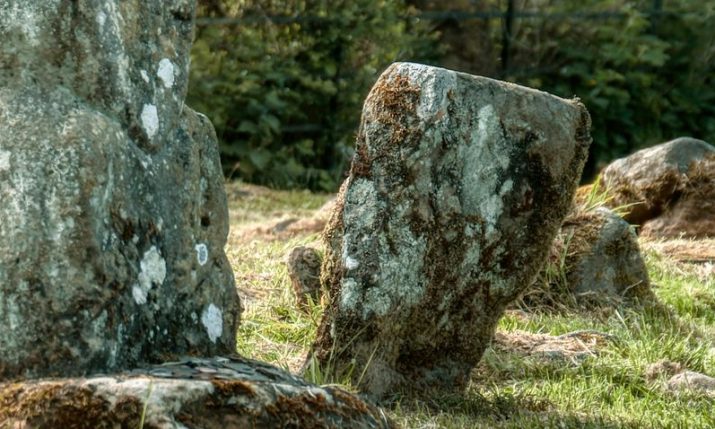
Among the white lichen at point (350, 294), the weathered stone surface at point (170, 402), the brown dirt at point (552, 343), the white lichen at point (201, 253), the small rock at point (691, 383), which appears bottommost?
the brown dirt at point (552, 343)

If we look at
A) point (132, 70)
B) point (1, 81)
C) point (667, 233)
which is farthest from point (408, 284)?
point (667, 233)

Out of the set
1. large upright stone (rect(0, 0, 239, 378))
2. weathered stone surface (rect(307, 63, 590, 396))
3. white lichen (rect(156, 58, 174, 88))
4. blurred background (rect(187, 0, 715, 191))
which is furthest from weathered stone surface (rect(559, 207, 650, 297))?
blurred background (rect(187, 0, 715, 191))

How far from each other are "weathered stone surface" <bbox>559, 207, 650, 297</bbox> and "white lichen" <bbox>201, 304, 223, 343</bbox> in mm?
3457

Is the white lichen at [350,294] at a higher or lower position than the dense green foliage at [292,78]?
higher

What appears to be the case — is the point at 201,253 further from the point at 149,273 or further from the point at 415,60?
the point at 415,60

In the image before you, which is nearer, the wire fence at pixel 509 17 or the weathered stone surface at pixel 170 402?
the weathered stone surface at pixel 170 402

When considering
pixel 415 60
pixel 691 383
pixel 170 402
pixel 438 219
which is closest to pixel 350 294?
pixel 438 219

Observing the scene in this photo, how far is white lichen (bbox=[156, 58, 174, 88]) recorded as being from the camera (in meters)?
3.71

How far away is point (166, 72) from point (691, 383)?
2.68 metres

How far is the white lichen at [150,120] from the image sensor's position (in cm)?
363

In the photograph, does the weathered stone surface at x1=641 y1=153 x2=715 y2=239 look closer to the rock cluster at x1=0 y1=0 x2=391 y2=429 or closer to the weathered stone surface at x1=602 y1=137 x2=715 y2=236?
the weathered stone surface at x1=602 y1=137 x2=715 y2=236

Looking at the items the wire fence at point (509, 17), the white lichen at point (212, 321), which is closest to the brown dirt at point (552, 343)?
the white lichen at point (212, 321)

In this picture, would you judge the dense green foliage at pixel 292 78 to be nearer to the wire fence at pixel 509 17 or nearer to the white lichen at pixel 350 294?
the wire fence at pixel 509 17

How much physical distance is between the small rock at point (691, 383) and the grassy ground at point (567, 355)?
5 cm
